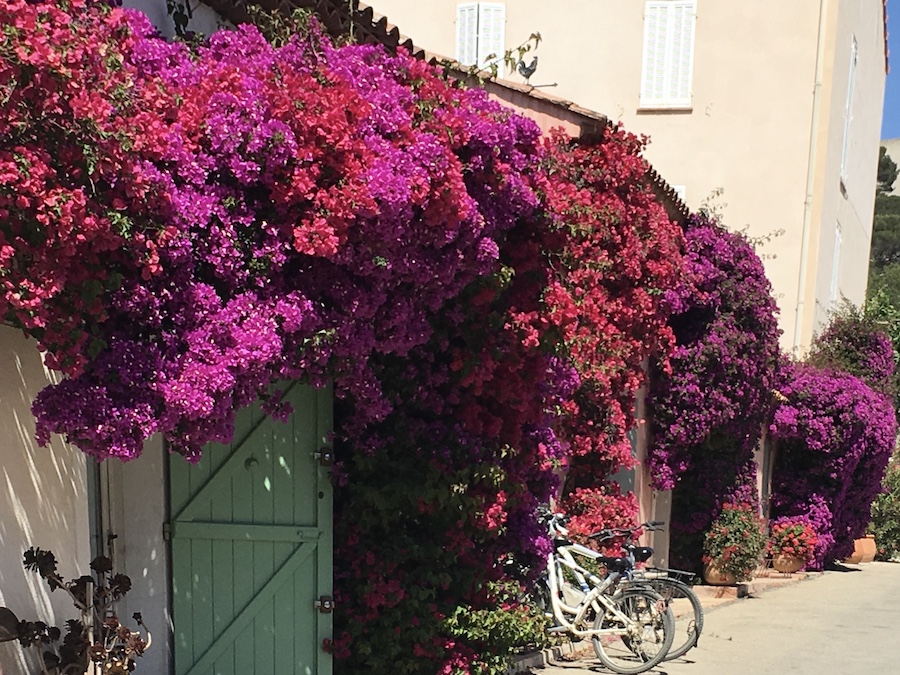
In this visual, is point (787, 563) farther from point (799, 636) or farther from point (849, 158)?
point (849, 158)

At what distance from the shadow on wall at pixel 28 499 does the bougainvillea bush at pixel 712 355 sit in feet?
25.1

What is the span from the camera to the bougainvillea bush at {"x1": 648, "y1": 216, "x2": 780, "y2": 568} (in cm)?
1061

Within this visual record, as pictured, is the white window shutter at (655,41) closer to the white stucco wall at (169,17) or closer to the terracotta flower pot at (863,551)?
the terracotta flower pot at (863,551)

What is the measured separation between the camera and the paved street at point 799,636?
750 centimetres

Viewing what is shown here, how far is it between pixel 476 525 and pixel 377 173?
2.52 metres

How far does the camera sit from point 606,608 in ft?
22.9

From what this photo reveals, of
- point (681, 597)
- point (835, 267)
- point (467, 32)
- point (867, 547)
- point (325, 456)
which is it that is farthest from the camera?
point (835, 267)

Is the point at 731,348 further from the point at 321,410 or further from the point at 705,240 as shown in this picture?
the point at 321,410

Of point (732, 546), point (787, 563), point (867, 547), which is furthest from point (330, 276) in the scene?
point (867, 547)

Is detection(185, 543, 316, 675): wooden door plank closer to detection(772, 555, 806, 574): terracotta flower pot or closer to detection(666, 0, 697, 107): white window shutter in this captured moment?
detection(772, 555, 806, 574): terracotta flower pot

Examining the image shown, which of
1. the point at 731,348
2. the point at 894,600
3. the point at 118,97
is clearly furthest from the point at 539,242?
the point at 894,600

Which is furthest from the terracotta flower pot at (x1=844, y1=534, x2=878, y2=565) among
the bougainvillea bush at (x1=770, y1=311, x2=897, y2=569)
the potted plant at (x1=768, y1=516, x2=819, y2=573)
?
the potted plant at (x1=768, y1=516, x2=819, y2=573)

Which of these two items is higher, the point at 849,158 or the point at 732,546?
the point at 849,158

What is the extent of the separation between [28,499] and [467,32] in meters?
12.9
